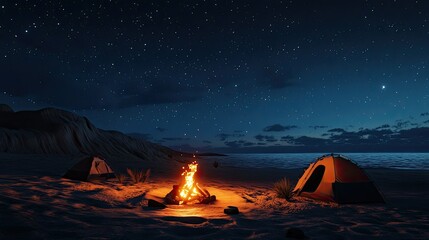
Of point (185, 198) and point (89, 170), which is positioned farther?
point (89, 170)

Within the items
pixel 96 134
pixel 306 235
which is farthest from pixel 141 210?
pixel 96 134

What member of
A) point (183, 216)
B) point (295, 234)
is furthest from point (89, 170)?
point (295, 234)

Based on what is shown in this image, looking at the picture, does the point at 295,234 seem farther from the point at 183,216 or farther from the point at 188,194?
→ the point at 188,194

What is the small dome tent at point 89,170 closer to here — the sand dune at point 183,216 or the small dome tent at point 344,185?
the sand dune at point 183,216

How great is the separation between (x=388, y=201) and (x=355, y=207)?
8.00ft

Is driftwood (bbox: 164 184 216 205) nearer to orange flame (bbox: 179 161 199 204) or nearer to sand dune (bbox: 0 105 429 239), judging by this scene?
orange flame (bbox: 179 161 199 204)

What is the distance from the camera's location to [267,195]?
43.5 feet

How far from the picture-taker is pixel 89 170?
49.4ft

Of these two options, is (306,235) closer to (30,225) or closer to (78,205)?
(30,225)

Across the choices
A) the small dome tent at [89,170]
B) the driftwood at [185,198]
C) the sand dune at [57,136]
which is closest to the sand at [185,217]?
the driftwood at [185,198]

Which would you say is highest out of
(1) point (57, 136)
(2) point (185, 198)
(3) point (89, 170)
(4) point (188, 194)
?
(1) point (57, 136)

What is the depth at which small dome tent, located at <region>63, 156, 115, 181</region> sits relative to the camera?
49.3 ft

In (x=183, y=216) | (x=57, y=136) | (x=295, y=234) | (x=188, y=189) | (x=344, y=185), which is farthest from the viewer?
(x=57, y=136)

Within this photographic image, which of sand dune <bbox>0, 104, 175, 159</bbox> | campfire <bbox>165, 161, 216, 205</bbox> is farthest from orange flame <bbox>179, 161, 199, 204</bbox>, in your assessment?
sand dune <bbox>0, 104, 175, 159</bbox>
